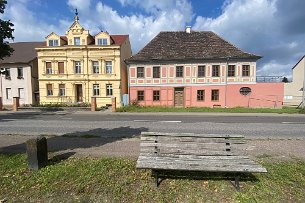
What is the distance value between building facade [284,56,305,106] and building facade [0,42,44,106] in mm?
37000

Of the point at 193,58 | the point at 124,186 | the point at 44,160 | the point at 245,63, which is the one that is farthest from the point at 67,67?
the point at 124,186

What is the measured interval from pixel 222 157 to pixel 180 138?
94 cm

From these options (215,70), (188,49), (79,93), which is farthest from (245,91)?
(79,93)

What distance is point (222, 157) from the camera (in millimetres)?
4176

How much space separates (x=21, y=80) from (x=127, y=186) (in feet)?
103

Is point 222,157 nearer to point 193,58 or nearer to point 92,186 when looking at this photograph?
point 92,186

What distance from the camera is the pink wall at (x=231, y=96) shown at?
2442 centimetres

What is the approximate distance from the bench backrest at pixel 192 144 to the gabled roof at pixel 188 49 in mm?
21004

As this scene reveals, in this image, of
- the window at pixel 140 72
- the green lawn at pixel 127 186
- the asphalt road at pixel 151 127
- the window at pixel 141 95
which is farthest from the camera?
the window at pixel 141 95

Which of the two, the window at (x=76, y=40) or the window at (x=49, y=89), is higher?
the window at (x=76, y=40)

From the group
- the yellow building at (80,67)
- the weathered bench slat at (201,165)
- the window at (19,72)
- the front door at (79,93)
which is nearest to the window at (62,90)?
the yellow building at (80,67)

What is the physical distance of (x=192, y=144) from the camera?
434 centimetres

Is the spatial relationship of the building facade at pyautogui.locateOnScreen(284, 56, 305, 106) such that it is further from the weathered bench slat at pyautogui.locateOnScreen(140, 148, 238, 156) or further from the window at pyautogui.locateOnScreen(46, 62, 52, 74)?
the window at pyautogui.locateOnScreen(46, 62, 52, 74)

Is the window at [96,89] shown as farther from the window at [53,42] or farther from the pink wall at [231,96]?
the window at [53,42]
